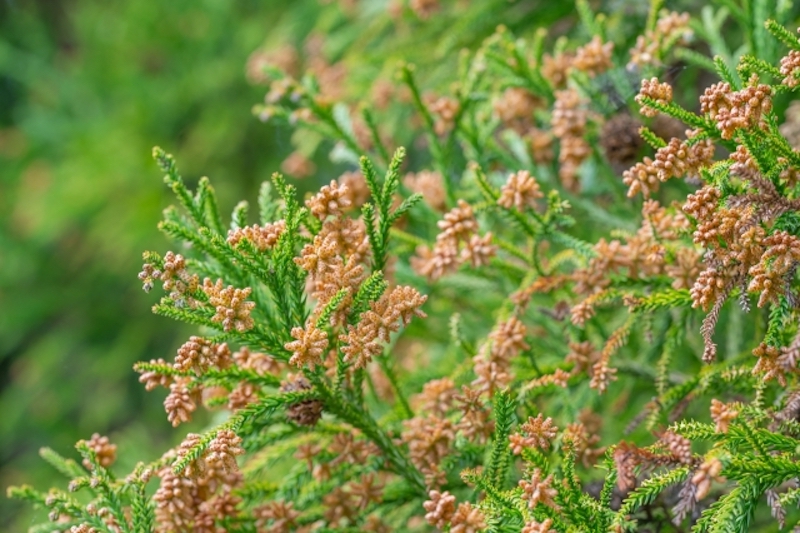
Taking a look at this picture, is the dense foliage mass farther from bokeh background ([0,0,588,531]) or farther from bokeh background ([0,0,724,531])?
bokeh background ([0,0,588,531])

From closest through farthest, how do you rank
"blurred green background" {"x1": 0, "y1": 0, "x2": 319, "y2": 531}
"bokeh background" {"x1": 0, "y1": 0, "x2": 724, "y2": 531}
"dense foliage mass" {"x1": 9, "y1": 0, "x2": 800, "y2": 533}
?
"dense foliage mass" {"x1": 9, "y1": 0, "x2": 800, "y2": 533}
"bokeh background" {"x1": 0, "y1": 0, "x2": 724, "y2": 531}
"blurred green background" {"x1": 0, "y1": 0, "x2": 319, "y2": 531}

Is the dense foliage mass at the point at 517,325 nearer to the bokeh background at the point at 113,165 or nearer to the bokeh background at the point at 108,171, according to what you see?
the bokeh background at the point at 113,165

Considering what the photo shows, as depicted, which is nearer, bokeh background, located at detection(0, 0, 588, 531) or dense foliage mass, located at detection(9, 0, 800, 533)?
dense foliage mass, located at detection(9, 0, 800, 533)

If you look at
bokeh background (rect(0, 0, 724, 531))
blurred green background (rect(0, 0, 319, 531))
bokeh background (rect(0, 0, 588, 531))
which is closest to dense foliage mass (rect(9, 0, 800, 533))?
bokeh background (rect(0, 0, 724, 531))

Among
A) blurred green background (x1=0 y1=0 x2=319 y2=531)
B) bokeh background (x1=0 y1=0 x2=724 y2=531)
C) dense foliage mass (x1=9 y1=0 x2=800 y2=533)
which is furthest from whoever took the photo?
blurred green background (x1=0 y1=0 x2=319 y2=531)

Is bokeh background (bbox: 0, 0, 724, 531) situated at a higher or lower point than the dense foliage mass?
higher

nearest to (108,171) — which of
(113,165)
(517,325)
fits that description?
(113,165)

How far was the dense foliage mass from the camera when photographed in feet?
3.94

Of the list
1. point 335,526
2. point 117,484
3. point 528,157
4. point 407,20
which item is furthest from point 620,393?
point 407,20

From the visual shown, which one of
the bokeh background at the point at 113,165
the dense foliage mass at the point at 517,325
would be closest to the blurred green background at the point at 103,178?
the bokeh background at the point at 113,165

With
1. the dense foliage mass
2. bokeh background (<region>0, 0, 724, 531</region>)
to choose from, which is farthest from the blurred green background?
the dense foliage mass

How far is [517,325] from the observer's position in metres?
1.55

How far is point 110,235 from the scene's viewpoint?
4.68 m

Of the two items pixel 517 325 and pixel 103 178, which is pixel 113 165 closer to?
pixel 103 178
